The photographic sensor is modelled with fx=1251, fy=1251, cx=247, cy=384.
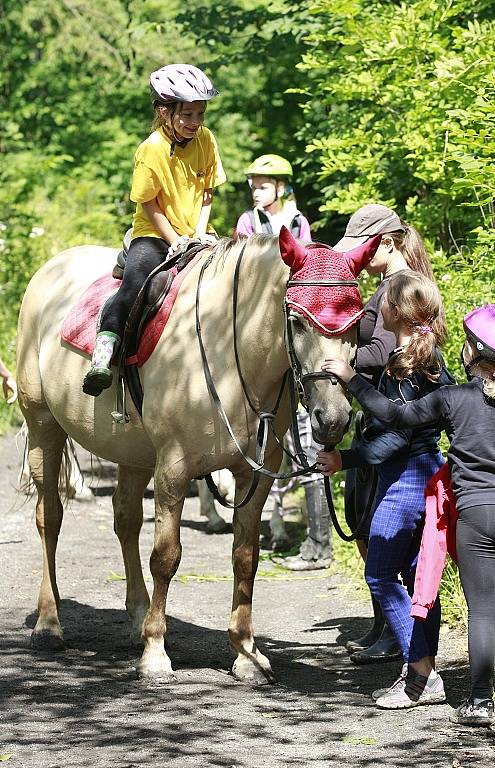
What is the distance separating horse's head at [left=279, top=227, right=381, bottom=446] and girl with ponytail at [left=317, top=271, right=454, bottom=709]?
30cm

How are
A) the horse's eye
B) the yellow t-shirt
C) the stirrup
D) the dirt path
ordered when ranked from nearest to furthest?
1. the dirt path
2. the horse's eye
3. the stirrup
4. the yellow t-shirt

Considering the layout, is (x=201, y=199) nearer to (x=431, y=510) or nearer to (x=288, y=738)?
(x=431, y=510)

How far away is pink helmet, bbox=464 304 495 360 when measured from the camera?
200 inches

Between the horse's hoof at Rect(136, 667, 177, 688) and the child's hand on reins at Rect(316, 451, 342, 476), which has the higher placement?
the child's hand on reins at Rect(316, 451, 342, 476)

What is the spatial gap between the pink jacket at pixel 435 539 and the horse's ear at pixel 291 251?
1.08m

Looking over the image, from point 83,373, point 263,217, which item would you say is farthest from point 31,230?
point 83,373

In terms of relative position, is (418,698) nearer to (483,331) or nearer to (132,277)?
(483,331)

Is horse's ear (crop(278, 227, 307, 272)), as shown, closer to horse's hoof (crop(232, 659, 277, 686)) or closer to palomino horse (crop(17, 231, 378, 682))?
palomino horse (crop(17, 231, 378, 682))

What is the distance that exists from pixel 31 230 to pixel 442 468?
1231 centimetres

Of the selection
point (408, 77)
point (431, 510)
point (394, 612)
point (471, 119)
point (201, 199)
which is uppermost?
point (408, 77)

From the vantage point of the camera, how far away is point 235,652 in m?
6.18

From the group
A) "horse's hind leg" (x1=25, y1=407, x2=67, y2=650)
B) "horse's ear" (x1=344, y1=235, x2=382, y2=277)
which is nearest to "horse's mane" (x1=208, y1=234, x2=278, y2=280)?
"horse's ear" (x1=344, y1=235, x2=382, y2=277)

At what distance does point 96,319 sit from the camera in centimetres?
658

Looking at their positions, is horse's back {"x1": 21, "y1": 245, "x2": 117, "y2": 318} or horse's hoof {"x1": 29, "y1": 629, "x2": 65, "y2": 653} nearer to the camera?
horse's hoof {"x1": 29, "y1": 629, "x2": 65, "y2": 653}
